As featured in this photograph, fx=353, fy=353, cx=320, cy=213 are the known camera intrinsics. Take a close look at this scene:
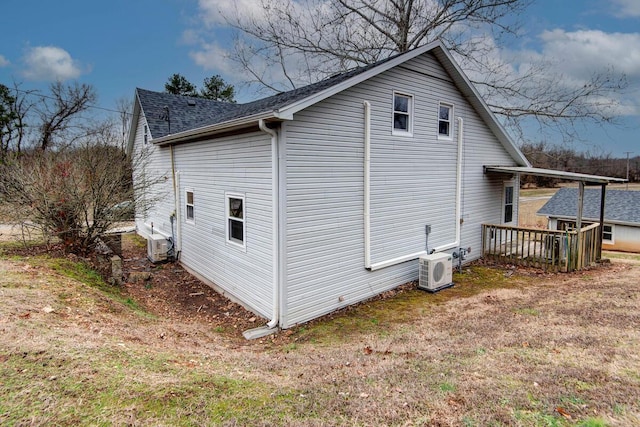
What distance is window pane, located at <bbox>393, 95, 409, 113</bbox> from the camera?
834 cm

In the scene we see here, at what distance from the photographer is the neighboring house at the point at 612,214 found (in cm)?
2359

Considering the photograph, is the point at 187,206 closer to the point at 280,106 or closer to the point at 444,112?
the point at 280,106

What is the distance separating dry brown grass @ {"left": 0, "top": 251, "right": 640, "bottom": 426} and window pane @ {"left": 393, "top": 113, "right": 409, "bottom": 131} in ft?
14.0

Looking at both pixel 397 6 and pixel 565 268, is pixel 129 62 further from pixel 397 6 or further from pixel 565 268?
pixel 565 268

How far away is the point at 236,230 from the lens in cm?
789

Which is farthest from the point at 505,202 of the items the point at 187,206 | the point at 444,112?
the point at 187,206

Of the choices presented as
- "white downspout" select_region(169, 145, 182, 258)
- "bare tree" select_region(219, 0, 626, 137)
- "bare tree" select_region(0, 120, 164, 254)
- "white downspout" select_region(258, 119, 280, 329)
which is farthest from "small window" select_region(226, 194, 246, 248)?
"bare tree" select_region(219, 0, 626, 137)

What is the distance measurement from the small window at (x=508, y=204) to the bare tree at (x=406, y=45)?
20.1ft

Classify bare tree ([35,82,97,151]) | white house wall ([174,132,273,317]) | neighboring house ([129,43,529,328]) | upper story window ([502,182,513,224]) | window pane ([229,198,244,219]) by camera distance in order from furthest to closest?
bare tree ([35,82,97,151]), upper story window ([502,182,513,224]), window pane ([229,198,244,219]), white house wall ([174,132,273,317]), neighboring house ([129,43,529,328])

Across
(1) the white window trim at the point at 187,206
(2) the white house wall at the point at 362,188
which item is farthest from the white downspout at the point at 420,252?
(1) the white window trim at the point at 187,206

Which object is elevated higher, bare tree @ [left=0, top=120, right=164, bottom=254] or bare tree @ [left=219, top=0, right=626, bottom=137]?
bare tree @ [left=219, top=0, right=626, bottom=137]

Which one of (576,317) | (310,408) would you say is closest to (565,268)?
(576,317)

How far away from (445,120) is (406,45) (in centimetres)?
912

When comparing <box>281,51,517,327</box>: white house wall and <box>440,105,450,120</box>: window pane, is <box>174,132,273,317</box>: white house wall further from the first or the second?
<box>440,105,450,120</box>: window pane
